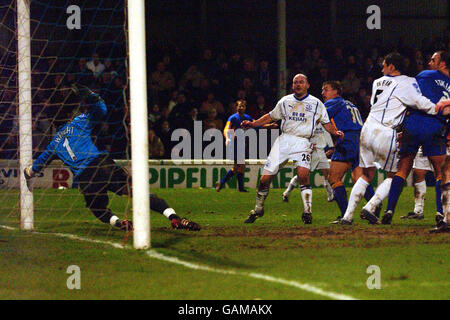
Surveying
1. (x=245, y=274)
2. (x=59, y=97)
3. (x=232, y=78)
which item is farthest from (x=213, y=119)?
(x=245, y=274)

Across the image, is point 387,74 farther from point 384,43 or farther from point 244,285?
point 384,43

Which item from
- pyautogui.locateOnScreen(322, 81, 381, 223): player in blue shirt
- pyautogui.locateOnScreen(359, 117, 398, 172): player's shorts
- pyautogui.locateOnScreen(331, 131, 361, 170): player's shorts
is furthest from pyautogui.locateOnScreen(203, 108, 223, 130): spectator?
pyautogui.locateOnScreen(359, 117, 398, 172): player's shorts

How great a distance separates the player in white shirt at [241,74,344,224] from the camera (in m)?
10.4

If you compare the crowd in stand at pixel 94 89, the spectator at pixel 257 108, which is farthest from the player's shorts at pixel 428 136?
the spectator at pixel 257 108

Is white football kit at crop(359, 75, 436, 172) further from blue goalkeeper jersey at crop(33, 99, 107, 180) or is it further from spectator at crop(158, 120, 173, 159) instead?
spectator at crop(158, 120, 173, 159)

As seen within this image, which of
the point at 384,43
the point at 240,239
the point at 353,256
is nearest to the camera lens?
the point at 353,256

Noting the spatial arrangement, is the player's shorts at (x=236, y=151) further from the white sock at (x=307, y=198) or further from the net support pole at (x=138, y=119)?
the net support pole at (x=138, y=119)

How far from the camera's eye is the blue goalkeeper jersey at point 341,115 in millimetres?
11000

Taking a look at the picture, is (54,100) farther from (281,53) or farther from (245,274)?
(245,274)

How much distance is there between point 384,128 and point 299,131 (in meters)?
1.16

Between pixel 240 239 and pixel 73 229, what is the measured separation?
2.40m

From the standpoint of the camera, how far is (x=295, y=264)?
22.7 ft
